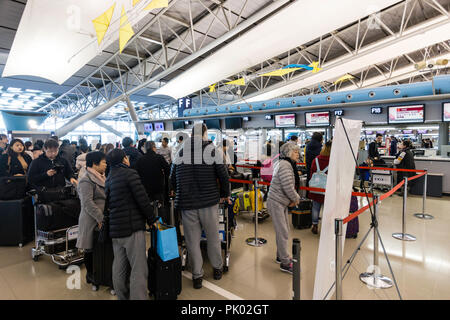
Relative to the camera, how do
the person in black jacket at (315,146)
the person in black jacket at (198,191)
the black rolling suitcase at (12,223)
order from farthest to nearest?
the person in black jacket at (315,146)
the black rolling suitcase at (12,223)
the person in black jacket at (198,191)

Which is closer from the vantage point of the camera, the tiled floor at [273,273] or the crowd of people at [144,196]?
the crowd of people at [144,196]

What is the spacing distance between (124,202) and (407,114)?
789 cm

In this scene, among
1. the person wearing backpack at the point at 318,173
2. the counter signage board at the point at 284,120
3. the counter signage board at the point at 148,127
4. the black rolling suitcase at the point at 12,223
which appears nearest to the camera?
the black rolling suitcase at the point at 12,223

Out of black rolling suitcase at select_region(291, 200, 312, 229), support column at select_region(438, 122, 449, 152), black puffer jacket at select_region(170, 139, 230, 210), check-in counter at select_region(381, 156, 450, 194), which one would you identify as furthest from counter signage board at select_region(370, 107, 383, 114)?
black puffer jacket at select_region(170, 139, 230, 210)

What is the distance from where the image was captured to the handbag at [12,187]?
418 cm

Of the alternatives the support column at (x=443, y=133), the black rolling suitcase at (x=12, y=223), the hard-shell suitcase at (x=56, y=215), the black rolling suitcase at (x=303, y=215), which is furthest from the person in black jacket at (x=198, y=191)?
the support column at (x=443, y=133)

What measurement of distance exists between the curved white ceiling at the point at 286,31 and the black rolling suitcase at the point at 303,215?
547cm

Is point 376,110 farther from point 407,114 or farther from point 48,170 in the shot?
point 48,170

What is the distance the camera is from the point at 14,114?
1302 centimetres

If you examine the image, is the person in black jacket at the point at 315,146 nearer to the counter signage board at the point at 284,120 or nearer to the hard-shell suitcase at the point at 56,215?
the counter signage board at the point at 284,120

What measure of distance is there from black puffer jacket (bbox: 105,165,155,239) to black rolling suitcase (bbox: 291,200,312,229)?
3.39 metres

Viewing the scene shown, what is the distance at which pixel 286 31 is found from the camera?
27.9ft

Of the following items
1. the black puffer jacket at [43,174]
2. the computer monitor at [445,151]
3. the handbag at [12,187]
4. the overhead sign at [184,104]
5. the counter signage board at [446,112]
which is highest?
the overhead sign at [184,104]
